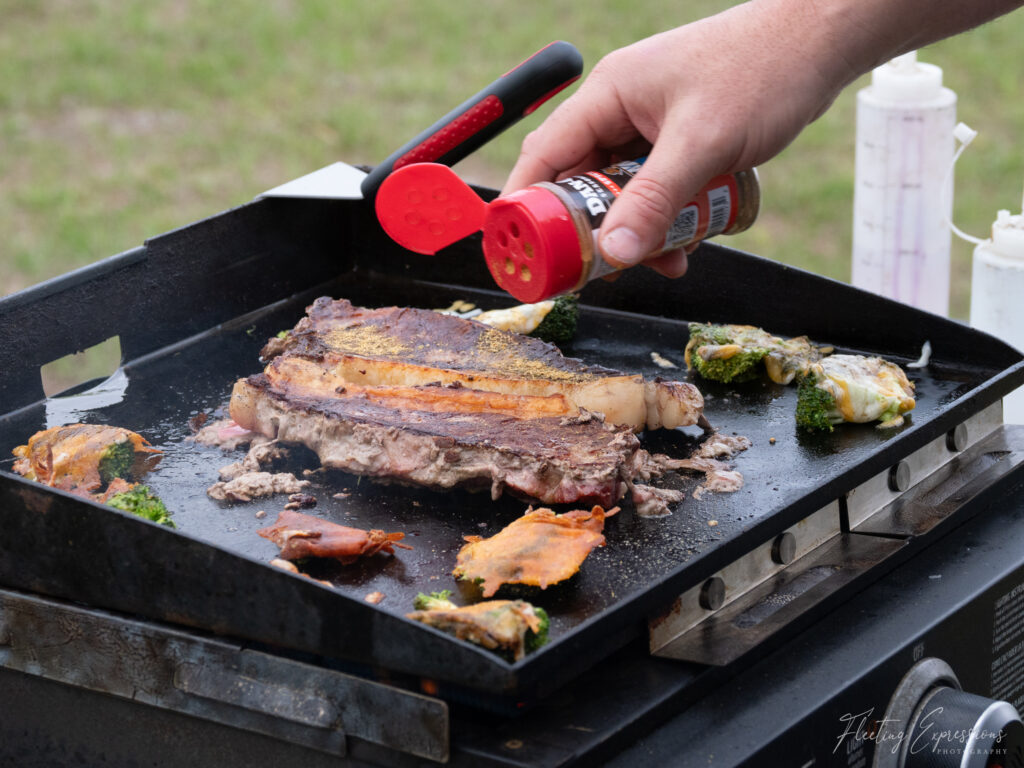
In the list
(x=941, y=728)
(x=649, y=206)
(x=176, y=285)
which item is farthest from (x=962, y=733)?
(x=176, y=285)

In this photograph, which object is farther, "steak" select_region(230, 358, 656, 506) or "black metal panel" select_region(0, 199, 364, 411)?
"black metal panel" select_region(0, 199, 364, 411)

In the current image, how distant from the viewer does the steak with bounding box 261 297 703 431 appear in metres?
2.81

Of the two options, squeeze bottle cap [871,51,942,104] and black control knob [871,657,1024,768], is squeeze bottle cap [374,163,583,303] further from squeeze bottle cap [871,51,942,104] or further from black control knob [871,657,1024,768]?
squeeze bottle cap [871,51,942,104]

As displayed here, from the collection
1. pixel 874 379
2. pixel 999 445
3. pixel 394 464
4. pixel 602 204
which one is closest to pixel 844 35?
pixel 602 204

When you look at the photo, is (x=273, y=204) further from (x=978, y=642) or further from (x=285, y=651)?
(x=978, y=642)

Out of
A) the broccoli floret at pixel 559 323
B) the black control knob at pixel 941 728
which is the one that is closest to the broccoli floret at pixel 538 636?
the black control knob at pixel 941 728

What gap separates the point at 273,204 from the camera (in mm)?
3695

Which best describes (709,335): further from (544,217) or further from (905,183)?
(905,183)

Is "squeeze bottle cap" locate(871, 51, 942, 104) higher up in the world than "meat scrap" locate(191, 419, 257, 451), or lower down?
higher up

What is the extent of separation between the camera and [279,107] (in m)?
9.23

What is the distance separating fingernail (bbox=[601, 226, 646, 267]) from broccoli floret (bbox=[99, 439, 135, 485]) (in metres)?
1.16

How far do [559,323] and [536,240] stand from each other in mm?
1148

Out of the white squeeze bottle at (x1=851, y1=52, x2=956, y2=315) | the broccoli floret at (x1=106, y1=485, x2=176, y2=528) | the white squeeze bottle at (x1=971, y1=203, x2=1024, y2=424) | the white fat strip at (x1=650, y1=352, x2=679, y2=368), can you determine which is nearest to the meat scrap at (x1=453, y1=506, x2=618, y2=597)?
the broccoli floret at (x1=106, y1=485, x2=176, y2=528)

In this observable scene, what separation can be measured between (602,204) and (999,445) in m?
1.19
